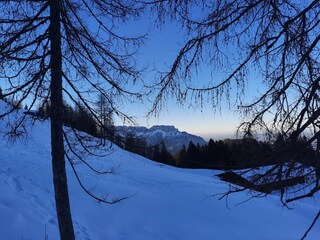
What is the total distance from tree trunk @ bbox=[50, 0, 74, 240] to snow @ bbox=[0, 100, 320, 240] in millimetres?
1921

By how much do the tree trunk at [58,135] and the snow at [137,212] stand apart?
75.6 inches

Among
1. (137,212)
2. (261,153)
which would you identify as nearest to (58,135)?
(261,153)

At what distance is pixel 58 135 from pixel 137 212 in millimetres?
6797

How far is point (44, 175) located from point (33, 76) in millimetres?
9795

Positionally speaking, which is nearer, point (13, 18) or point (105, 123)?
point (13, 18)

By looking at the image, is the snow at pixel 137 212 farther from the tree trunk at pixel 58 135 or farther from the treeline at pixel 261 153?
the treeline at pixel 261 153

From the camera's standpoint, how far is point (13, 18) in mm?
5738

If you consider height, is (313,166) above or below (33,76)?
below

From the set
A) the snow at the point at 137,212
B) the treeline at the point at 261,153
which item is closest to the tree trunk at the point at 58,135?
the snow at the point at 137,212

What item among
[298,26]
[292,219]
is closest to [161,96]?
[298,26]

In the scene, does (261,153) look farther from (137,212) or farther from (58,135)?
(137,212)

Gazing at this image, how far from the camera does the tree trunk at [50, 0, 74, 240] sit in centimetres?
567

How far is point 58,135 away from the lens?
5785mm

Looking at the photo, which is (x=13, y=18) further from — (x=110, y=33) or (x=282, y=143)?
(x=282, y=143)
